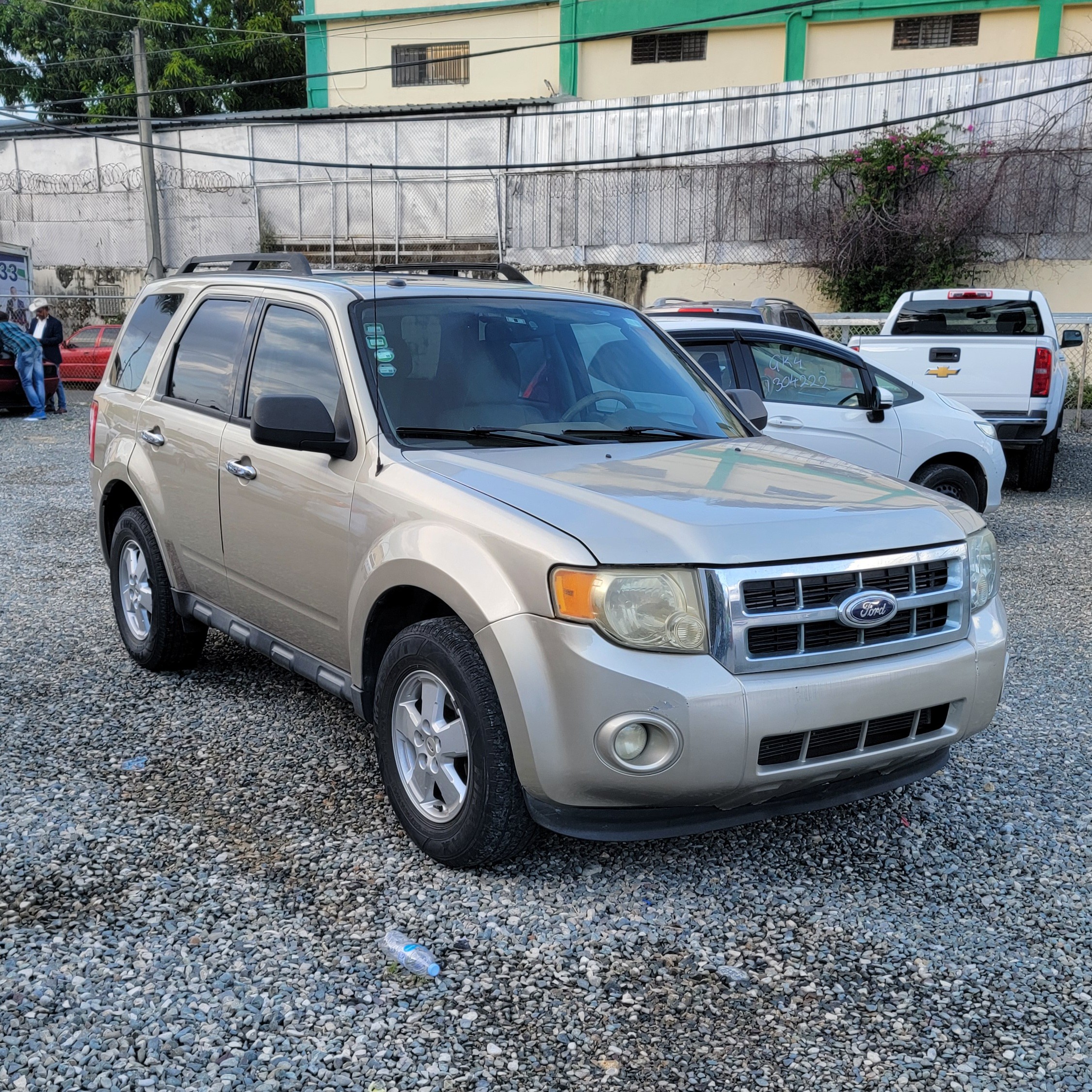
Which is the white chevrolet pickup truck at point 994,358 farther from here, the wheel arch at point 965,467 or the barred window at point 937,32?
the barred window at point 937,32

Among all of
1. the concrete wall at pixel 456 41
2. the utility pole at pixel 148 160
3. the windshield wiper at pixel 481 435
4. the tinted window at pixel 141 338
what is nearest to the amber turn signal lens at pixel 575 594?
the windshield wiper at pixel 481 435

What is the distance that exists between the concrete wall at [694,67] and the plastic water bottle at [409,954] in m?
24.5

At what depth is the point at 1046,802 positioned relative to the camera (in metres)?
4.18

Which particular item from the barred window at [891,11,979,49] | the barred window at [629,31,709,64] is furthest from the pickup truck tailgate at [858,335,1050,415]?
the barred window at [629,31,709,64]

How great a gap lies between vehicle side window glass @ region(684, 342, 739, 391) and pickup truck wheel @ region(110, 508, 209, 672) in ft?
13.6

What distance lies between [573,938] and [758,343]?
5.87m

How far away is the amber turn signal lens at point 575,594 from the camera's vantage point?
301 centimetres

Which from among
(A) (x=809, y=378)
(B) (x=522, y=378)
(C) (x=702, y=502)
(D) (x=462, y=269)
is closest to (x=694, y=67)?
(A) (x=809, y=378)

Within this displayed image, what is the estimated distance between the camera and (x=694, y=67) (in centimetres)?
2547

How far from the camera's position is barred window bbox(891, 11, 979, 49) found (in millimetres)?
24359

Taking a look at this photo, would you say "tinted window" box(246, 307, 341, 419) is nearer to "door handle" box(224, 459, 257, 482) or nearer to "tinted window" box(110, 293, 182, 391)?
"door handle" box(224, 459, 257, 482)

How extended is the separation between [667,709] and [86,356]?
69.5 feet

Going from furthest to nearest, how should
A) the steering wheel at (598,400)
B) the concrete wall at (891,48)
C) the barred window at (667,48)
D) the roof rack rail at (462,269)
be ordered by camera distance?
the barred window at (667,48)
the concrete wall at (891,48)
the roof rack rail at (462,269)
the steering wheel at (598,400)

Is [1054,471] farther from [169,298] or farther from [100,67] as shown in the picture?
[100,67]
